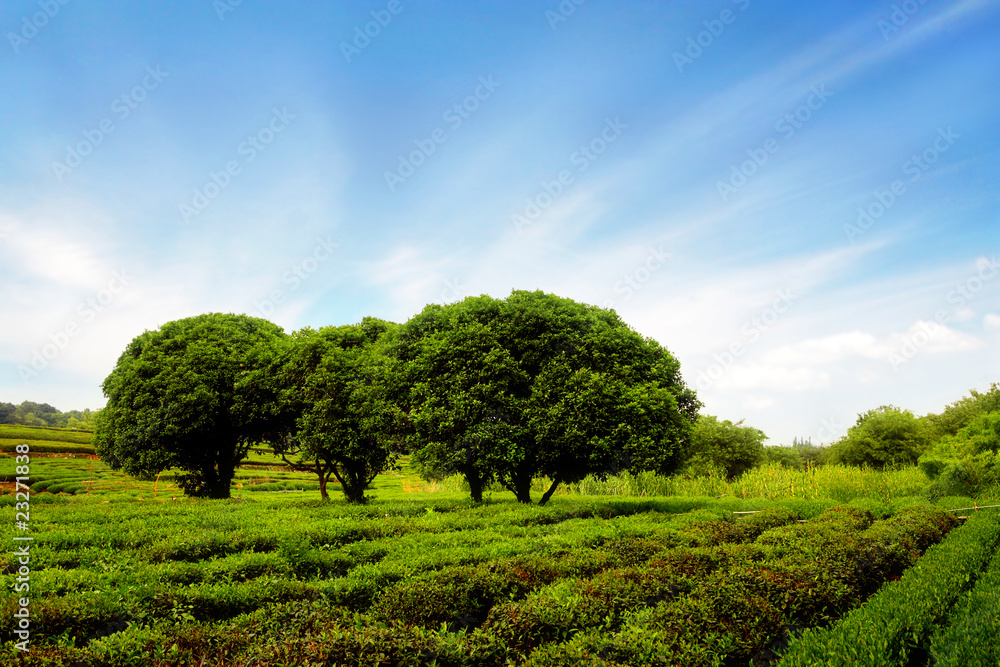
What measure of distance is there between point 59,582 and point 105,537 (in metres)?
4.71

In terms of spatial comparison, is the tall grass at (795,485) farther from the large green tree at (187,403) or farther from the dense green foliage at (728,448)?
the large green tree at (187,403)

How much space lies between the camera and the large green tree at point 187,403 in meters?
24.0

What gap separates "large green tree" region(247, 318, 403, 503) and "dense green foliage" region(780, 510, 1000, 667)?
56.7 feet

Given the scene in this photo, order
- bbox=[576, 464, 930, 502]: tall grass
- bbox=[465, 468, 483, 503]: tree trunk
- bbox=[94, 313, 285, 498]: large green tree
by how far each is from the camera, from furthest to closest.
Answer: bbox=[576, 464, 930, 502]: tall grass
bbox=[94, 313, 285, 498]: large green tree
bbox=[465, 468, 483, 503]: tree trunk

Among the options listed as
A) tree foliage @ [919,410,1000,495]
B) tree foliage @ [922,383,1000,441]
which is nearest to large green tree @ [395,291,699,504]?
tree foliage @ [919,410,1000,495]

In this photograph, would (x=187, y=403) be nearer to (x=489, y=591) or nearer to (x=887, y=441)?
(x=489, y=591)

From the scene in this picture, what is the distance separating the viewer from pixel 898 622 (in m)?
7.41

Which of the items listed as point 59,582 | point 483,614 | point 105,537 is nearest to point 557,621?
point 483,614

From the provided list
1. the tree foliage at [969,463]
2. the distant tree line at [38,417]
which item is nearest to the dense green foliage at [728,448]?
the tree foliage at [969,463]

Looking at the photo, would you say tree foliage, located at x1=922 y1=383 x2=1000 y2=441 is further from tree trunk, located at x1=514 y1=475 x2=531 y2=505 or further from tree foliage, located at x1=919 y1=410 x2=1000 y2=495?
tree trunk, located at x1=514 y1=475 x2=531 y2=505

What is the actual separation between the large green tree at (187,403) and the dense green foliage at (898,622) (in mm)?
24207

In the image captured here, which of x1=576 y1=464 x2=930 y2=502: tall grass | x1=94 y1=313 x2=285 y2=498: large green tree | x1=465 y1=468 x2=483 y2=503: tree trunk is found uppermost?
x1=94 y1=313 x2=285 y2=498: large green tree

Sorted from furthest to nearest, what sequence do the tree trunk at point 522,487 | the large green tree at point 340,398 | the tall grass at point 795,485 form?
the tall grass at point 795,485 < the tree trunk at point 522,487 < the large green tree at point 340,398

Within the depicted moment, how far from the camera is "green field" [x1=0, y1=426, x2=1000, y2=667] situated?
616cm
